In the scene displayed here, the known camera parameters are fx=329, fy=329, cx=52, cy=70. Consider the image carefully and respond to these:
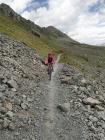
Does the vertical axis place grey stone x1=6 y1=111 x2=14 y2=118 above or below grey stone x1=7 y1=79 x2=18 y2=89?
below

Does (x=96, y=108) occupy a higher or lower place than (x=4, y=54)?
lower

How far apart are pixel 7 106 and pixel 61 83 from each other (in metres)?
12.7

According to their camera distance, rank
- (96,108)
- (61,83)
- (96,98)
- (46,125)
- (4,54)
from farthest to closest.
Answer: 1. (4,54)
2. (61,83)
3. (96,98)
4. (96,108)
5. (46,125)

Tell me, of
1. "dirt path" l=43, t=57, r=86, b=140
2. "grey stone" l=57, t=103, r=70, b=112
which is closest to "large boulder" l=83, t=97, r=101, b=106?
"dirt path" l=43, t=57, r=86, b=140

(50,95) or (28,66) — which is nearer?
(50,95)

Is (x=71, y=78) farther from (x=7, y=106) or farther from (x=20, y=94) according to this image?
(x=7, y=106)

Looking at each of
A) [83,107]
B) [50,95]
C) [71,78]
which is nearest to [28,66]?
[71,78]

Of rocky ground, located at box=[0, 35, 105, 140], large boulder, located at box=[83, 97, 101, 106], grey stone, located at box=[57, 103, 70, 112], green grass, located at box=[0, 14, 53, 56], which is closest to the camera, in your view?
rocky ground, located at box=[0, 35, 105, 140]

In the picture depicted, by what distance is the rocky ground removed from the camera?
23672 mm

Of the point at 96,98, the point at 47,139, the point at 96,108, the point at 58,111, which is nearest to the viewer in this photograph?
the point at 47,139

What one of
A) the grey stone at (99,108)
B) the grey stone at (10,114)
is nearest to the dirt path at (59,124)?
the grey stone at (10,114)

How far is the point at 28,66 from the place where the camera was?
42438 millimetres

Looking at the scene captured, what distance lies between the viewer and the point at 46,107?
2792 cm

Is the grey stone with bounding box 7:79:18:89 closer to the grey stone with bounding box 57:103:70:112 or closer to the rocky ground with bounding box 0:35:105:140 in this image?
the rocky ground with bounding box 0:35:105:140
